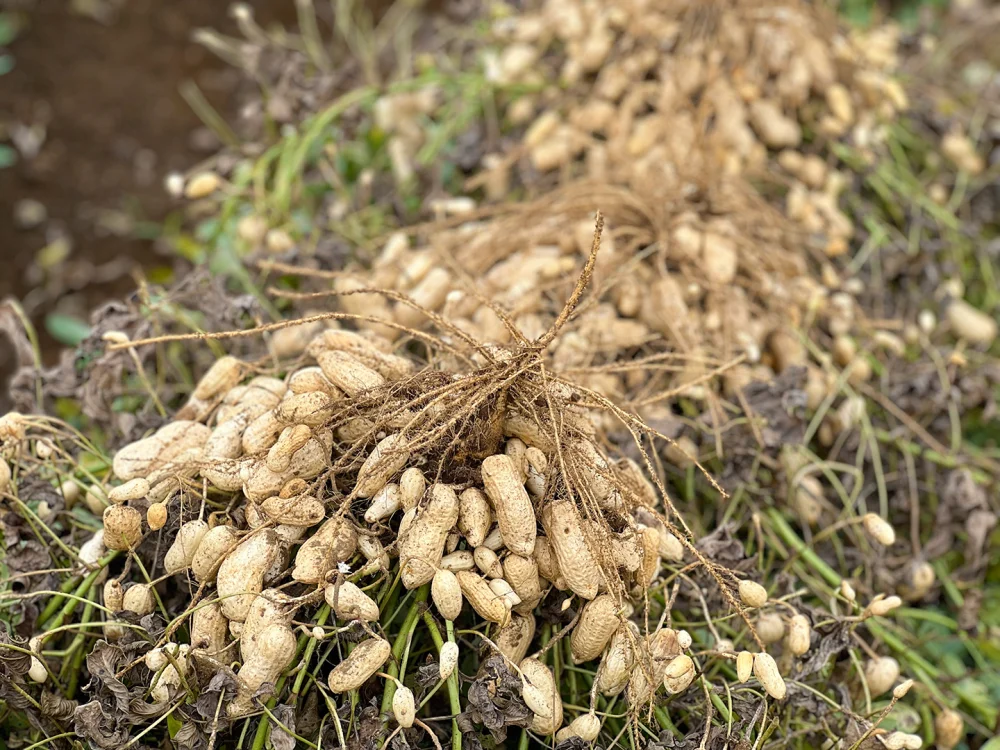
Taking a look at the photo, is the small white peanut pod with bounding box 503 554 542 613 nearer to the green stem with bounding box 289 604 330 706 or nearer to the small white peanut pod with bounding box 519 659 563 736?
the small white peanut pod with bounding box 519 659 563 736

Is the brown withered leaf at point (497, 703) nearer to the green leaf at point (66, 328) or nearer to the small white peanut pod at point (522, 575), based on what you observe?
the small white peanut pod at point (522, 575)

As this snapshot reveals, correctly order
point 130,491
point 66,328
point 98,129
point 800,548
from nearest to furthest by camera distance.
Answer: point 130,491
point 800,548
point 66,328
point 98,129

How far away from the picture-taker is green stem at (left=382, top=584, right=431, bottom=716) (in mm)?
1062

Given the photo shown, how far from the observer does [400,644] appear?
1.09 metres

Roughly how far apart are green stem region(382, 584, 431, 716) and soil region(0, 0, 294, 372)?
1746mm

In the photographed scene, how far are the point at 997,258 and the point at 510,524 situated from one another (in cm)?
152

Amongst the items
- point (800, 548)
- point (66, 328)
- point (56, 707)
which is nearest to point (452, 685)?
point (56, 707)

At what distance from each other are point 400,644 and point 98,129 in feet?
7.55

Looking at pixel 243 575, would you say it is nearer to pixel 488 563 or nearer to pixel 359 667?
pixel 359 667

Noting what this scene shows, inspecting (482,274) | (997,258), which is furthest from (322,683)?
(997,258)

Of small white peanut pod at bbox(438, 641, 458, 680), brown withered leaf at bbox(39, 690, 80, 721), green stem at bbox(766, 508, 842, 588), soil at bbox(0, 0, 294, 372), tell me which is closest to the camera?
small white peanut pod at bbox(438, 641, 458, 680)

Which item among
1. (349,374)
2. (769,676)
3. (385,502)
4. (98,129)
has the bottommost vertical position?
(769,676)

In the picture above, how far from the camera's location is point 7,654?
3.48 ft

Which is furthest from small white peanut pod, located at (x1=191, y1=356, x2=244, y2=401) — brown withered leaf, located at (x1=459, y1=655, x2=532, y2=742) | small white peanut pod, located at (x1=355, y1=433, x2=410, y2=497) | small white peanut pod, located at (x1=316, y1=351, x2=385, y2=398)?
brown withered leaf, located at (x1=459, y1=655, x2=532, y2=742)
